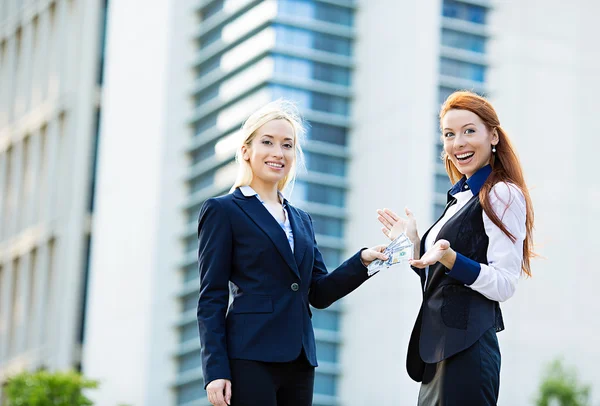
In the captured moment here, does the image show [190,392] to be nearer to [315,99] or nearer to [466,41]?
[315,99]

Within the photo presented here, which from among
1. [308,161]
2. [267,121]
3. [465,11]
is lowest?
[267,121]

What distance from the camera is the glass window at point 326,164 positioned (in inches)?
1142

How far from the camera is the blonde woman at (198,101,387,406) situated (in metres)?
3.87

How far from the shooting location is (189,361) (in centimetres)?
3075

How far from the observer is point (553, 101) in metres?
33.5

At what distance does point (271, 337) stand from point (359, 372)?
25542 millimetres

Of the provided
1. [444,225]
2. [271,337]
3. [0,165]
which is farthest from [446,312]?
[0,165]

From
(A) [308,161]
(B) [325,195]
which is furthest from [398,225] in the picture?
(B) [325,195]

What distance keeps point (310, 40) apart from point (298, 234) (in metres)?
25.0

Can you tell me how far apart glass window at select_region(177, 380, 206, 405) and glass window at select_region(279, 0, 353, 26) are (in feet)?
32.7

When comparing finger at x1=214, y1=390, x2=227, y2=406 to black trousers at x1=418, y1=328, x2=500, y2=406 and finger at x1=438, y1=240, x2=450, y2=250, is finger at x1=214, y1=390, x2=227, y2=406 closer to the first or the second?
black trousers at x1=418, y1=328, x2=500, y2=406

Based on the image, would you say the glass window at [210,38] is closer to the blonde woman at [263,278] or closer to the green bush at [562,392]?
the green bush at [562,392]

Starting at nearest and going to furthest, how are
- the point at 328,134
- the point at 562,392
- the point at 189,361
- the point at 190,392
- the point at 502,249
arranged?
the point at 502,249 < the point at 562,392 < the point at 328,134 < the point at 190,392 < the point at 189,361

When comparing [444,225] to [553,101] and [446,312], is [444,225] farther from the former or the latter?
[553,101]
